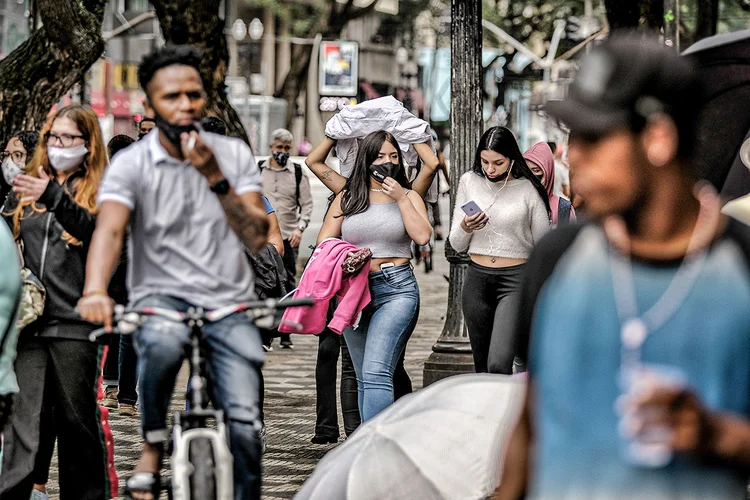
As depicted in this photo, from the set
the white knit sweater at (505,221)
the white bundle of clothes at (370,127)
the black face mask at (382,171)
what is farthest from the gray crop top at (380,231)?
the white bundle of clothes at (370,127)

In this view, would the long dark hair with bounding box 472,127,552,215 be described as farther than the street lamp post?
No

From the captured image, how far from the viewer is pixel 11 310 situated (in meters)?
5.24

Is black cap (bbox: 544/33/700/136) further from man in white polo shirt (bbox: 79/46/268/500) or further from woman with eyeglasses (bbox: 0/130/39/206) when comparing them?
woman with eyeglasses (bbox: 0/130/39/206)

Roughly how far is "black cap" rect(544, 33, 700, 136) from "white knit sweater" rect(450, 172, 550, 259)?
537cm

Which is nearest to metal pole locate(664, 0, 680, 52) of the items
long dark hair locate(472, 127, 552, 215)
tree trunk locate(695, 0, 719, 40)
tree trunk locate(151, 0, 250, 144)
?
tree trunk locate(695, 0, 719, 40)

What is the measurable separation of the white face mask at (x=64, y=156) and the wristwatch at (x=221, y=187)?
1.18m

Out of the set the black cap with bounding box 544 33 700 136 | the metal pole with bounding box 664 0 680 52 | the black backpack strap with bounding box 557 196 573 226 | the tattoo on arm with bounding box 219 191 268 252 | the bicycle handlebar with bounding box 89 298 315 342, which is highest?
the metal pole with bounding box 664 0 680 52

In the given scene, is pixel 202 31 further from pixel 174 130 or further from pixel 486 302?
pixel 174 130

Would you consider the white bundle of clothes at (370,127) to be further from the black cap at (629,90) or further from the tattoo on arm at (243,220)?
the black cap at (629,90)

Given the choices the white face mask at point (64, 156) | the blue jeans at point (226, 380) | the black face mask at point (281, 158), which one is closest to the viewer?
the blue jeans at point (226, 380)

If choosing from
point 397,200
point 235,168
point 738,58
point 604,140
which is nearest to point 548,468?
point 604,140

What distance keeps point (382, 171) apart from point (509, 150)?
90 cm

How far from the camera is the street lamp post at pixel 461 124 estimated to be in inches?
420

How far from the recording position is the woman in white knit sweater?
816 centimetres
